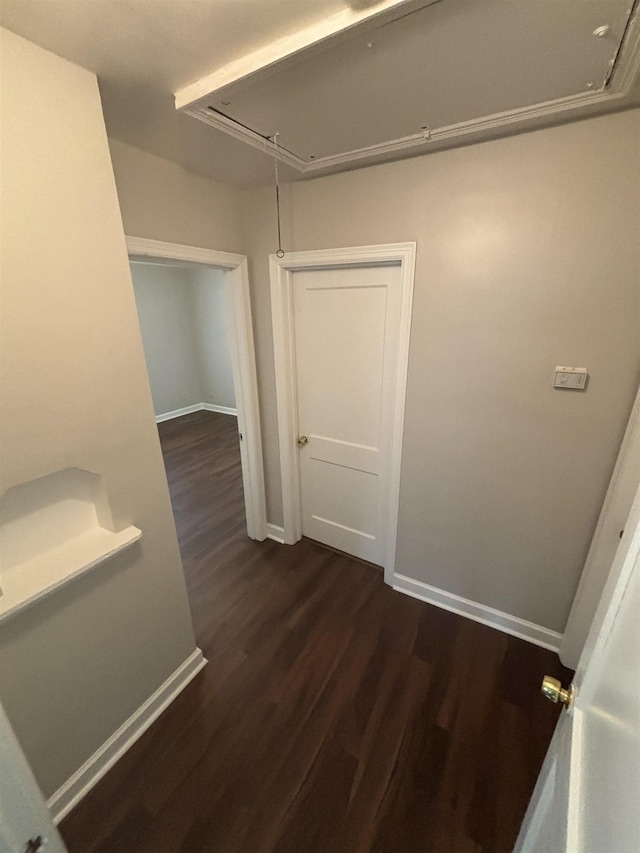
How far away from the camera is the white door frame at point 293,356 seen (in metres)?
1.76

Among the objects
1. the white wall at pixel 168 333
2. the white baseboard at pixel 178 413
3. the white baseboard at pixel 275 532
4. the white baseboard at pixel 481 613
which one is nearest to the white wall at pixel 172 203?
the white baseboard at pixel 275 532

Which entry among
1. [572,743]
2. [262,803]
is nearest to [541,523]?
[572,743]

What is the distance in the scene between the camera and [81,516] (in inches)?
50.6

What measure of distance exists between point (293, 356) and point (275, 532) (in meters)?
1.41

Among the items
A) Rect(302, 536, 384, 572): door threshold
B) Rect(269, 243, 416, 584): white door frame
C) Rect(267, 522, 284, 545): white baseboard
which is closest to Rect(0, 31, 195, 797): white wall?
Rect(269, 243, 416, 584): white door frame

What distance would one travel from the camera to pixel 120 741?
146 centimetres

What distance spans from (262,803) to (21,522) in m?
1.35

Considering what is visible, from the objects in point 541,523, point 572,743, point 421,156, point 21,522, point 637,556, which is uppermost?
point 421,156

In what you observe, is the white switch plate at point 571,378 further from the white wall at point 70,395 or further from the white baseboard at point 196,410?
the white baseboard at point 196,410

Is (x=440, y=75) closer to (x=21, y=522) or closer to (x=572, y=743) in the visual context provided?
(x=572, y=743)

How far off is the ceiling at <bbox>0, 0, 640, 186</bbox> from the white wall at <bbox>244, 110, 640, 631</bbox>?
187 mm

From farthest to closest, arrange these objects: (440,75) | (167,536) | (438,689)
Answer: (438,689)
(167,536)
(440,75)

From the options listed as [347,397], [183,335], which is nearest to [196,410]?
[183,335]

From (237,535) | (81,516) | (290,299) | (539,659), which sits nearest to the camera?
(81,516)
